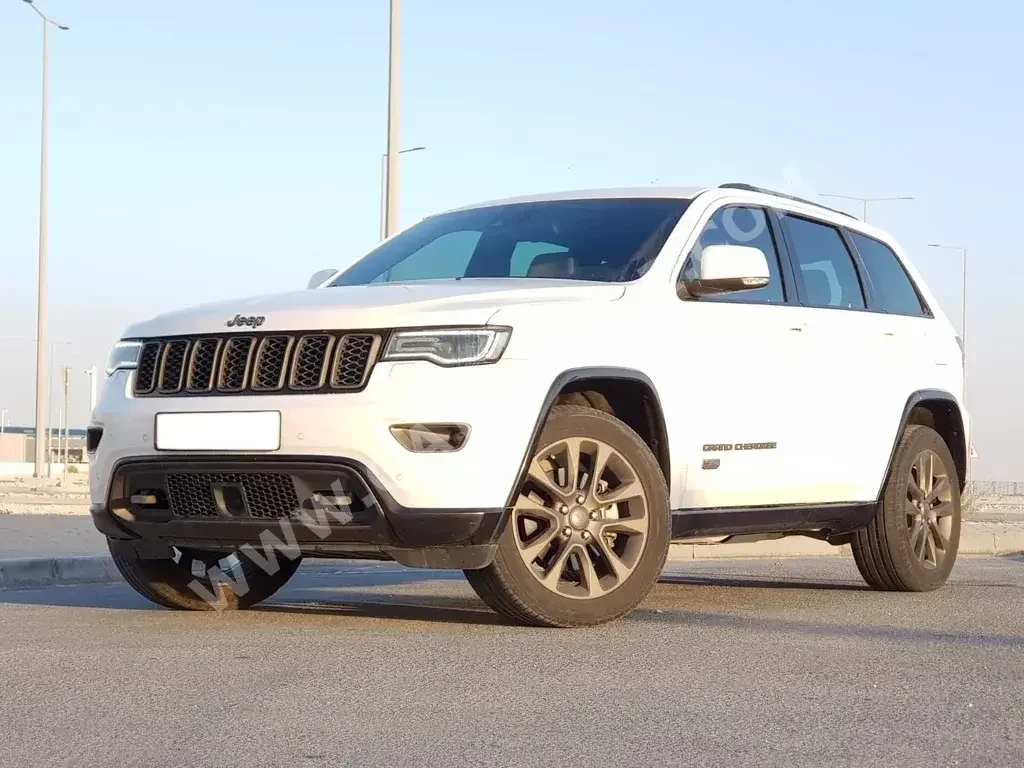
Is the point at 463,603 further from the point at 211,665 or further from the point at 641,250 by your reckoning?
the point at 211,665

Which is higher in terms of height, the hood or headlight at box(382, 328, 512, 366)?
the hood

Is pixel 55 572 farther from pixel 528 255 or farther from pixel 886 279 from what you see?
pixel 886 279

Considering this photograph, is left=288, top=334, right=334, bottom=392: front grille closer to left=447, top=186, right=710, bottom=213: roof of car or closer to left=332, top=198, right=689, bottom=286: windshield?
left=332, top=198, right=689, bottom=286: windshield

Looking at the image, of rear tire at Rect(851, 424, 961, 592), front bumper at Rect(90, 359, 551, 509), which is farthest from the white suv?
rear tire at Rect(851, 424, 961, 592)

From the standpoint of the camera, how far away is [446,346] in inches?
223

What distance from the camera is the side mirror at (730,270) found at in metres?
6.48

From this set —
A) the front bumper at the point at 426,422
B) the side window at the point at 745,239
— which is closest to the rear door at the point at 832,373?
the side window at the point at 745,239

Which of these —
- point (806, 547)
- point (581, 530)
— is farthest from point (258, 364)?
point (806, 547)

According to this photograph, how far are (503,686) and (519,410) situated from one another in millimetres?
1301

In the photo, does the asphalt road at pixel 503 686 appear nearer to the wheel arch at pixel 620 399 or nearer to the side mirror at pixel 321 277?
the wheel arch at pixel 620 399

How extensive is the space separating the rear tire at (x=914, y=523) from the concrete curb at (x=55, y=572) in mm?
4265

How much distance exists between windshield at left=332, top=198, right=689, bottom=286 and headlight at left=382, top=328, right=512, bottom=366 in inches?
41.1

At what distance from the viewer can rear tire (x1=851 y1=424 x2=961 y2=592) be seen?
7.93 metres

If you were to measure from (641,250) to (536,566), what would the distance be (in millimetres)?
1580
